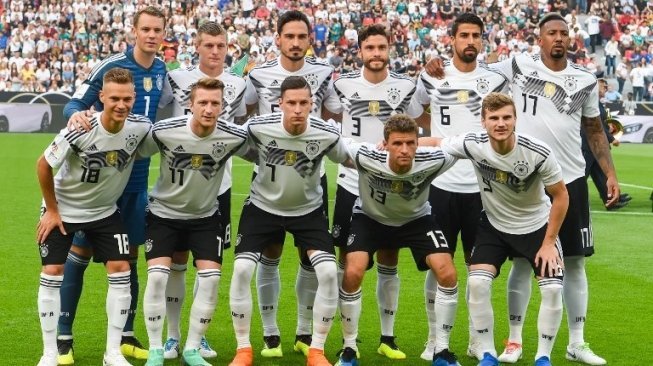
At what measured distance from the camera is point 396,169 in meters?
7.54

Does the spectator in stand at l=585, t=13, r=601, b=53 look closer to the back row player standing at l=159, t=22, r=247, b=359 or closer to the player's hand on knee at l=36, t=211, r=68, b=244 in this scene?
the back row player standing at l=159, t=22, r=247, b=359

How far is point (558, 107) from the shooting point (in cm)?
796

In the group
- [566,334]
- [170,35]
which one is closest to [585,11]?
[170,35]

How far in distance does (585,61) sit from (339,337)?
29268 millimetres

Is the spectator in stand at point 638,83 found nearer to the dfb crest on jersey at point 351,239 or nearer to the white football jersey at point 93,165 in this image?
the dfb crest on jersey at point 351,239

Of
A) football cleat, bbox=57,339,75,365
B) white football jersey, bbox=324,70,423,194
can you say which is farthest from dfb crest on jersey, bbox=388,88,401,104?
football cleat, bbox=57,339,75,365

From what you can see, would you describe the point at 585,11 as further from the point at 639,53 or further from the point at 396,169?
the point at 396,169

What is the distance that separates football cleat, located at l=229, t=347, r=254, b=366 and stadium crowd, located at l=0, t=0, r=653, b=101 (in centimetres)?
2828

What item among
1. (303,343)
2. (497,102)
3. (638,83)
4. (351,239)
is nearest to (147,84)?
(351,239)

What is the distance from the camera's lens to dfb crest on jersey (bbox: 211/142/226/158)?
7520 millimetres

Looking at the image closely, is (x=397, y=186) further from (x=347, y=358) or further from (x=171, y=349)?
(x=171, y=349)

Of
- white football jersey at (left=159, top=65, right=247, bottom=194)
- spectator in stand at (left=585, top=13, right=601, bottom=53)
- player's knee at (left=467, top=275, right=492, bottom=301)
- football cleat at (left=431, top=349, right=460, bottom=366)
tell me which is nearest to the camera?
player's knee at (left=467, top=275, right=492, bottom=301)

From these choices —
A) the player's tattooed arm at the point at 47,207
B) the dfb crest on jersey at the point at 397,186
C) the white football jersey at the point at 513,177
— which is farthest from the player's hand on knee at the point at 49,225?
the white football jersey at the point at 513,177

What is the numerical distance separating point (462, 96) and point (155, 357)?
116 inches
